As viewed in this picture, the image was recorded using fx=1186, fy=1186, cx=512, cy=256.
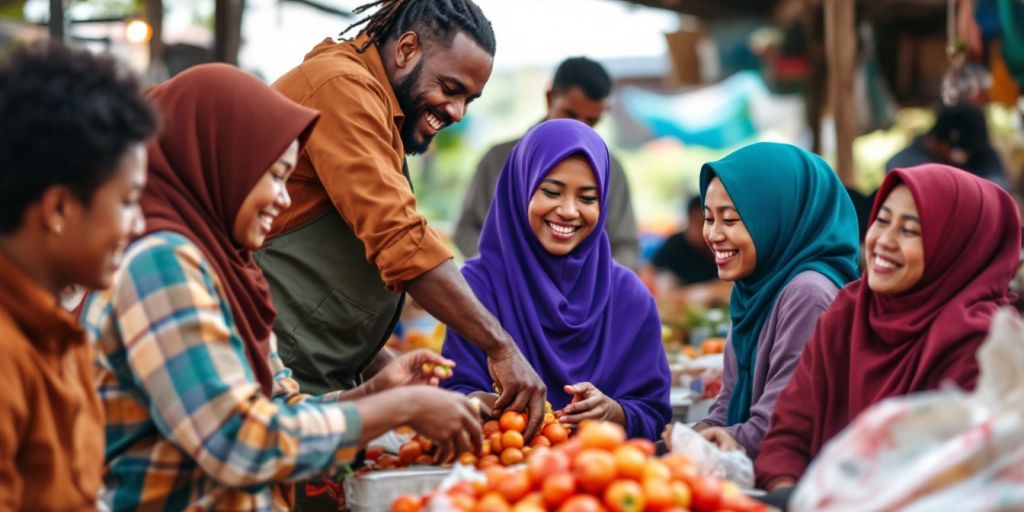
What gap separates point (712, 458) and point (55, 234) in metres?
1.69

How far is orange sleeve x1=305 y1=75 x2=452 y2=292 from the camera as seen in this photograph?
3.31 m

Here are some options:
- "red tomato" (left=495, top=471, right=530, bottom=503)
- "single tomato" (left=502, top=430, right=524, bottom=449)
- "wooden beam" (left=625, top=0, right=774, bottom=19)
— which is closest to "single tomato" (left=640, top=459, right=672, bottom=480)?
"red tomato" (left=495, top=471, right=530, bottom=503)

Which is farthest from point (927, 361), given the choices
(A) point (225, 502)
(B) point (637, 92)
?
(B) point (637, 92)

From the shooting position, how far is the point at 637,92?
48.4 feet

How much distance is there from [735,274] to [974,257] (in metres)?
0.90

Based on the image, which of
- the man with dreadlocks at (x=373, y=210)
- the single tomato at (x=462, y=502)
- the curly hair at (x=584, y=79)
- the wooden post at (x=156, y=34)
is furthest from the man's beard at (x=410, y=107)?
the wooden post at (x=156, y=34)

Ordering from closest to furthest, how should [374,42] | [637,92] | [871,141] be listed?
[374,42]
[637,92]
[871,141]

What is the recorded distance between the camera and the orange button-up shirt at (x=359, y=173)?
3318 mm

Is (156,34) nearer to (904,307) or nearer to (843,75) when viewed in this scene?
(843,75)

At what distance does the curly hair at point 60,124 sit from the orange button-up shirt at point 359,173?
1.06m

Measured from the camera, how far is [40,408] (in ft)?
7.28

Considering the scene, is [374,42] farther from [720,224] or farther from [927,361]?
[927,361]

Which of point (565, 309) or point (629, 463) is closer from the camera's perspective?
point (629, 463)

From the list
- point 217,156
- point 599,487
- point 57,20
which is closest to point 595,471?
point 599,487
